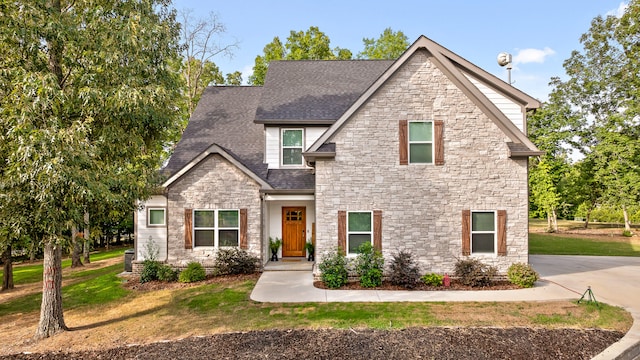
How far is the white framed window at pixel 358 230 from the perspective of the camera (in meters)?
10.7

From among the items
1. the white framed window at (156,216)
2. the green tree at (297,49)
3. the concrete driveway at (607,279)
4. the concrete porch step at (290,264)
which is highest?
the green tree at (297,49)

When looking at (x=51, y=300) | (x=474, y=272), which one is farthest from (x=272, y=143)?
(x=474, y=272)

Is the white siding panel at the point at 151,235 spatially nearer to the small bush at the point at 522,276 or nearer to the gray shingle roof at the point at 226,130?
the gray shingle roof at the point at 226,130

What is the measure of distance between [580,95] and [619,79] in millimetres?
2684

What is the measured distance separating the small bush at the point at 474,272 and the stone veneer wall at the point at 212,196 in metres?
6.86

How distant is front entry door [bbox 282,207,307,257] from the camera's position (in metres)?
13.8

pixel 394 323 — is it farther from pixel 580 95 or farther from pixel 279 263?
pixel 580 95

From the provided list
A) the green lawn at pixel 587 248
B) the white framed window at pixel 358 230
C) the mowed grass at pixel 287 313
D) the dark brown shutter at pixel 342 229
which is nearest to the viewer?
the mowed grass at pixel 287 313

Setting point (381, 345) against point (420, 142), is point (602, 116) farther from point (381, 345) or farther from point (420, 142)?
point (381, 345)

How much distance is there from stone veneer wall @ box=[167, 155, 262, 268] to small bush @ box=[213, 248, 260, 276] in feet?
1.12

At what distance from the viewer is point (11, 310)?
956 centimetres

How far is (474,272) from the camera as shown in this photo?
10.1 metres

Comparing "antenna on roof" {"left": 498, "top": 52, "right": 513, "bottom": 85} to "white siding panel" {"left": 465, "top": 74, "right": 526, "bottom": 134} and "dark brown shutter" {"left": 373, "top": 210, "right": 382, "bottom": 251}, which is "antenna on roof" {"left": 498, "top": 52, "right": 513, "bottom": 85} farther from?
"dark brown shutter" {"left": 373, "top": 210, "right": 382, "bottom": 251}

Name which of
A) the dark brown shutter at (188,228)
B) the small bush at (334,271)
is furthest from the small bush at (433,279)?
the dark brown shutter at (188,228)
